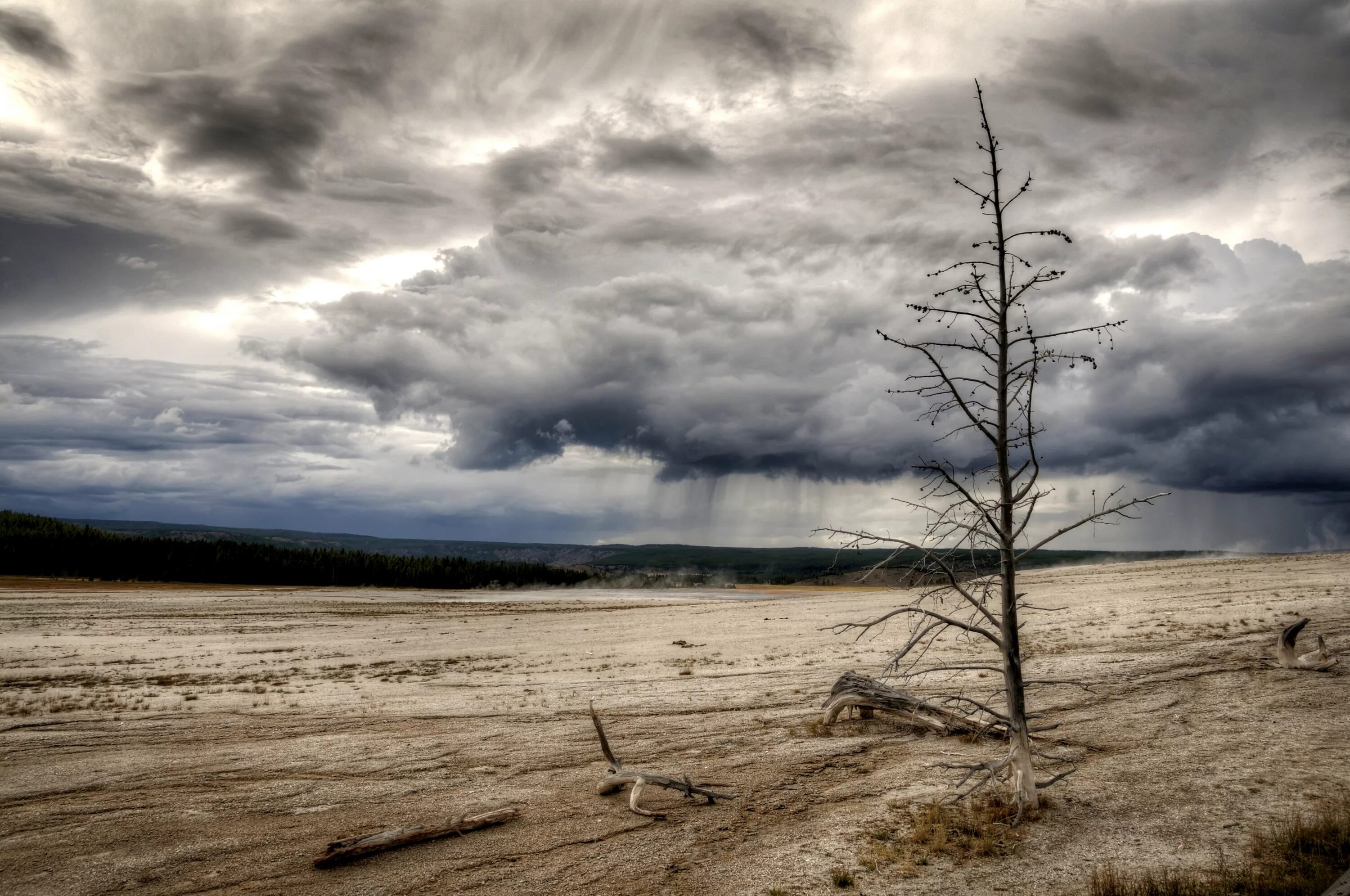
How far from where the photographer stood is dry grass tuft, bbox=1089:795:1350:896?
9359 millimetres

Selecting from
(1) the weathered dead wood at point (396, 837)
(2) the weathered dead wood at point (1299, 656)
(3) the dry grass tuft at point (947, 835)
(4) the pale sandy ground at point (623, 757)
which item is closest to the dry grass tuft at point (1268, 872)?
(4) the pale sandy ground at point (623, 757)

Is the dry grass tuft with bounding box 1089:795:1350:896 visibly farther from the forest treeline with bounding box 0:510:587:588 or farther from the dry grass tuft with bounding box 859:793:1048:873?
the forest treeline with bounding box 0:510:587:588

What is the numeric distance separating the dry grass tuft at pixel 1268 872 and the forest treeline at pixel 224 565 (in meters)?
134

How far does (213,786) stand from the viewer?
1539 centimetres

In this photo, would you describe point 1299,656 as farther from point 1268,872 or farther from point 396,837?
point 396,837

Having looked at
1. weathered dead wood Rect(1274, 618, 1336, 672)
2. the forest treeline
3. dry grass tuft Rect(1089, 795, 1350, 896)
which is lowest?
the forest treeline

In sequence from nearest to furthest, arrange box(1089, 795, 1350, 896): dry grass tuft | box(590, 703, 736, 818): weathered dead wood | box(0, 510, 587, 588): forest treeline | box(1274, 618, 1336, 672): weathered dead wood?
box(1089, 795, 1350, 896): dry grass tuft, box(590, 703, 736, 818): weathered dead wood, box(1274, 618, 1336, 672): weathered dead wood, box(0, 510, 587, 588): forest treeline

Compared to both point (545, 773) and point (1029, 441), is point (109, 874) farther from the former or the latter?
point (1029, 441)

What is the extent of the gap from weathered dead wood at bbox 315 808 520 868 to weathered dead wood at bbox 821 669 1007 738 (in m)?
8.61

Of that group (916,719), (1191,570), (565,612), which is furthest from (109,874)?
(1191,570)

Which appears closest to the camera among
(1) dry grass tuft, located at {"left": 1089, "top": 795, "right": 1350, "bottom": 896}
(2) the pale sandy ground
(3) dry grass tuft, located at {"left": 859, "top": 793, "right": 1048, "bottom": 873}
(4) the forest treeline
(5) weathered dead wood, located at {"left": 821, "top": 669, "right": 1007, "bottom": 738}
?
(1) dry grass tuft, located at {"left": 1089, "top": 795, "right": 1350, "bottom": 896}

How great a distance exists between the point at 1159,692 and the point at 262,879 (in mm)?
20141

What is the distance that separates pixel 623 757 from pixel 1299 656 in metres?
18.3

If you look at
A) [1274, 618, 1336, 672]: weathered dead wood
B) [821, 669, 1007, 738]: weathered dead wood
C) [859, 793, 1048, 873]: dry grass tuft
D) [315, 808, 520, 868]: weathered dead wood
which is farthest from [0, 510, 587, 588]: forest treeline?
[859, 793, 1048, 873]: dry grass tuft
